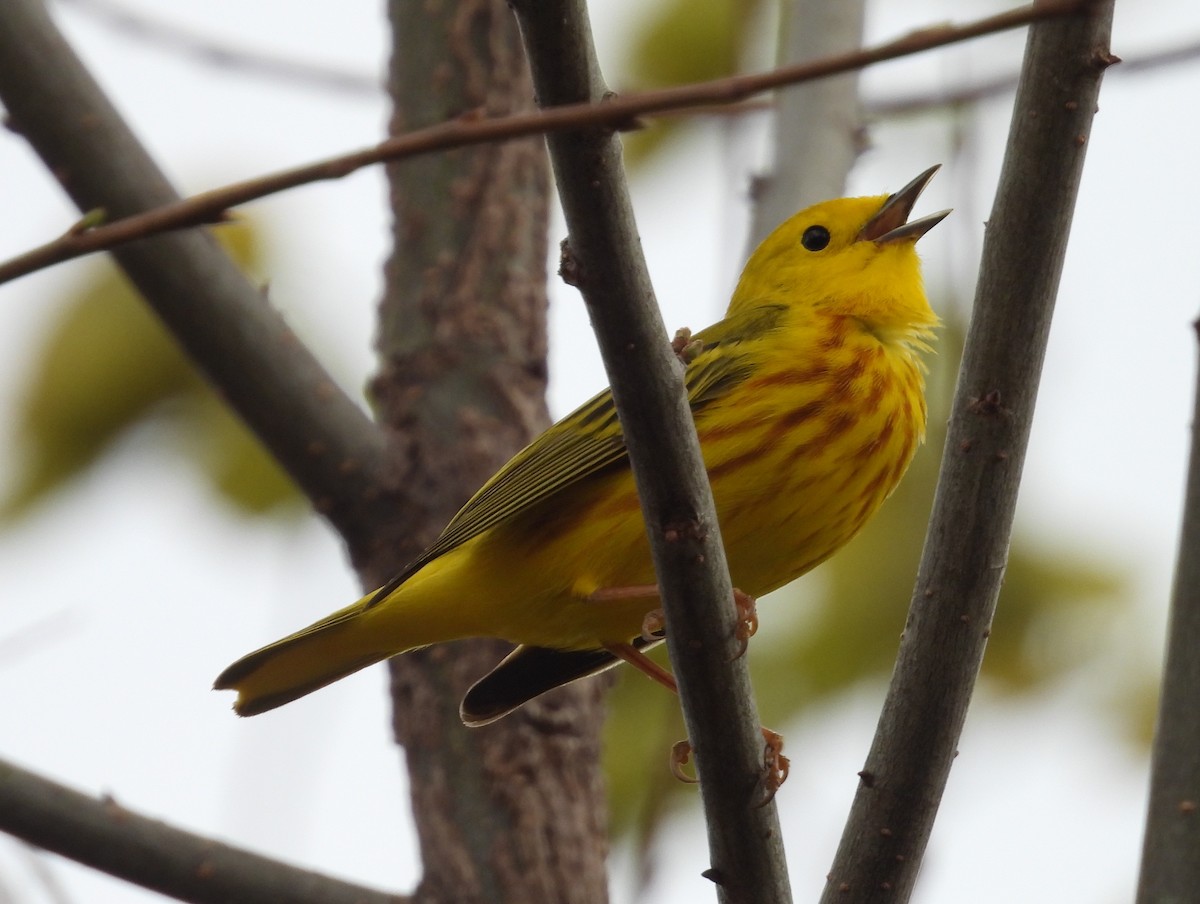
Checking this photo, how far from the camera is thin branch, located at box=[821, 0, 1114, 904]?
2.37 metres

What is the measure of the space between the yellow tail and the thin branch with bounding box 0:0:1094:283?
257 cm

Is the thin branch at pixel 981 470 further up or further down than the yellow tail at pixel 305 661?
further down

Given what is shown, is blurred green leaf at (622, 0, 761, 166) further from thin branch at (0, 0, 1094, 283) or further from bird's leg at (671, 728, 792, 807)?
thin branch at (0, 0, 1094, 283)

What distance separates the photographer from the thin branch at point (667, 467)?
1.89 meters

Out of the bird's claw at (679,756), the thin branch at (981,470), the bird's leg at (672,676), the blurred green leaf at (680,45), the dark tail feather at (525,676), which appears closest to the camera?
the thin branch at (981,470)

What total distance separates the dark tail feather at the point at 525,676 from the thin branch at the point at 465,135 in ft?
8.18

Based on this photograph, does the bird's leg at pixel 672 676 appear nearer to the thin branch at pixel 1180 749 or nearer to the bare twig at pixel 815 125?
the thin branch at pixel 1180 749

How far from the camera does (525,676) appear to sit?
3.88 m

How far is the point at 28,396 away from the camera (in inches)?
166

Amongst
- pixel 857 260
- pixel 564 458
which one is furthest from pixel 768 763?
pixel 857 260

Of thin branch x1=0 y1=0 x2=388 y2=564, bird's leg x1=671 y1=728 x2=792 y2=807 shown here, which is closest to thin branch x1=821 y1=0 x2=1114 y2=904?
bird's leg x1=671 y1=728 x2=792 y2=807

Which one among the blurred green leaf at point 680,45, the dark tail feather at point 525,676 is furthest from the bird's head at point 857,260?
the dark tail feather at point 525,676

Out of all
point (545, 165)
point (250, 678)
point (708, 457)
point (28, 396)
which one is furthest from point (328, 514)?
Result: point (545, 165)

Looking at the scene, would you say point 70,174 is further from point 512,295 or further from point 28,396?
point 512,295
